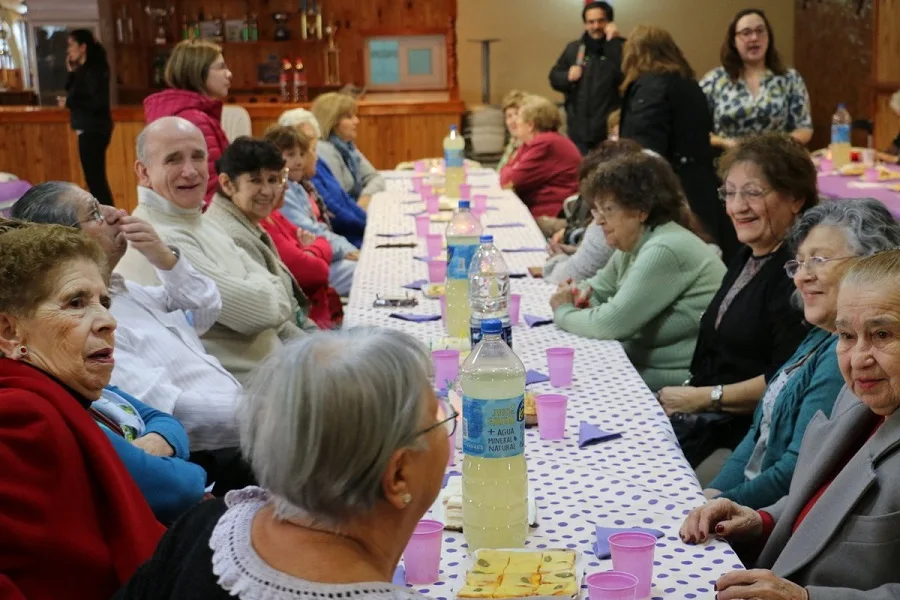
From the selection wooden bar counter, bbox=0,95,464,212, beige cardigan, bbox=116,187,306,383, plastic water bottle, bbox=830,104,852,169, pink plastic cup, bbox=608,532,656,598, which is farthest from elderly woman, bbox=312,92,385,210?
pink plastic cup, bbox=608,532,656,598

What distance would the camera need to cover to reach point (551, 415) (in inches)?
86.0

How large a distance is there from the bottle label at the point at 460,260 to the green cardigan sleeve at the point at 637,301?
319mm

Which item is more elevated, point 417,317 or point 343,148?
point 343,148

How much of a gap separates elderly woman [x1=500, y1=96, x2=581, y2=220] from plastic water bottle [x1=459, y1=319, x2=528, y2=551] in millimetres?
4409

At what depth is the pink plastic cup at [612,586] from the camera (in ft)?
4.77

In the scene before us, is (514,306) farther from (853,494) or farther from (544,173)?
(544,173)

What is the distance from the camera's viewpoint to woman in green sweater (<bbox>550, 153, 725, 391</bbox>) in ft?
10.0

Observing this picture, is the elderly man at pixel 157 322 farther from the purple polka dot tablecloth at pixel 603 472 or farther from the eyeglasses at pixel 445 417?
the eyeglasses at pixel 445 417

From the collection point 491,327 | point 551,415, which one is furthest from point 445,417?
point 551,415

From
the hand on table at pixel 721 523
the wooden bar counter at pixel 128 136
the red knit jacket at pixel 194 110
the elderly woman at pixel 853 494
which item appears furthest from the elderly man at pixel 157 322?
the wooden bar counter at pixel 128 136

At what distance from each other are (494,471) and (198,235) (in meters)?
1.81

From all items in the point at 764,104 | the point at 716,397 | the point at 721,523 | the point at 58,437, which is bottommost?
the point at 716,397

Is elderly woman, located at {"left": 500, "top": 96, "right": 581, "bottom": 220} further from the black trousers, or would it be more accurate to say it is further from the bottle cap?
the bottle cap

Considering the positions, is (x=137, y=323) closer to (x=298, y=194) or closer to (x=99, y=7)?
(x=298, y=194)
